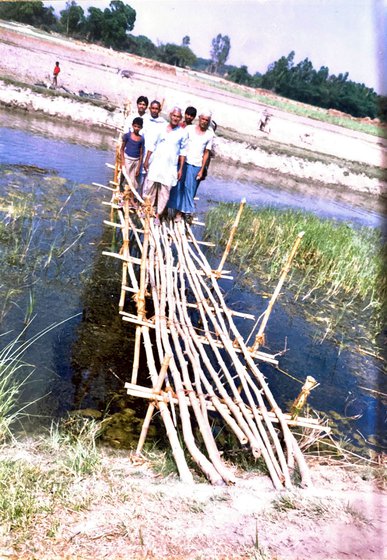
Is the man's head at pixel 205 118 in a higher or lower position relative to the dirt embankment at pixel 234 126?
lower

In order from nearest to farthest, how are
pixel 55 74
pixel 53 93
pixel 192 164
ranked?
pixel 192 164 → pixel 53 93 → pixel 55 74

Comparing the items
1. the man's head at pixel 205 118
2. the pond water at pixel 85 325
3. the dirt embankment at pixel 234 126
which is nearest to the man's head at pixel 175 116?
the man's head at pixel 205 118

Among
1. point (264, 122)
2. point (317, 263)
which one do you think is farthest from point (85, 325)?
point (264, 122)

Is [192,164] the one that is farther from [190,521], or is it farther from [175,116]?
[190,521]

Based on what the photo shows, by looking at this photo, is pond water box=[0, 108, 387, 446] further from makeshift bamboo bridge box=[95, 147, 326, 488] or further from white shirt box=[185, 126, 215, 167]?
white shirt box=[185, 126, 215, 167]

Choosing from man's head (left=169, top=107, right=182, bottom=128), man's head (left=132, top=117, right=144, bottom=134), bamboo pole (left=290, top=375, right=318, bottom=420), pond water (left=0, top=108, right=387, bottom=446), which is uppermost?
man's head (left=169, top=107, right=182, bottom=128)

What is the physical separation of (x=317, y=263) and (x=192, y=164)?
2702mm

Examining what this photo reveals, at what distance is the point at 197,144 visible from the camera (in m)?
5.53

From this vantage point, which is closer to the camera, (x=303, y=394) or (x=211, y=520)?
(x=211, y=520)

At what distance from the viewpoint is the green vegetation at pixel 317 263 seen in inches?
239

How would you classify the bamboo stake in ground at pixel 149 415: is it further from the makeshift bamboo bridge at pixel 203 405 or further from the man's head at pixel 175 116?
the man's head at pixel 175 116

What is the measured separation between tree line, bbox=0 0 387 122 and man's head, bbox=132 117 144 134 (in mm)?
35999

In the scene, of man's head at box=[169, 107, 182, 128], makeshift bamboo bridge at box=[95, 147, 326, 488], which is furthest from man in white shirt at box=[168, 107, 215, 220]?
makeshift bamboo bridge at box=[95, 147, 326, 488]

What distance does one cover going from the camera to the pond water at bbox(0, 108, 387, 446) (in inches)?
132
